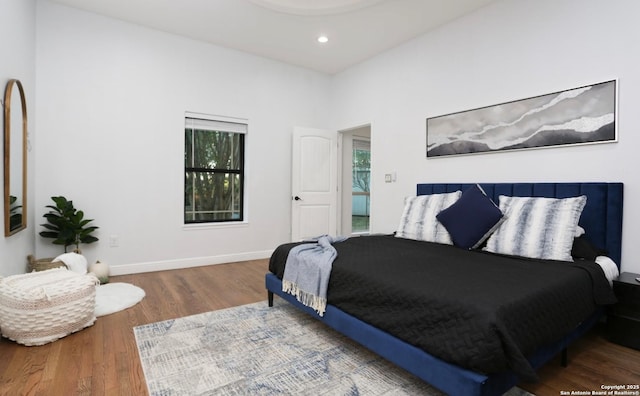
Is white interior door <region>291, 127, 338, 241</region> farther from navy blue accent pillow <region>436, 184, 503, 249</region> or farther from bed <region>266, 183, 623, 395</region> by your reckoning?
navy blue accent pillow <region>436, 184, 503, 249</region>

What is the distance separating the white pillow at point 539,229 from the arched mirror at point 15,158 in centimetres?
383

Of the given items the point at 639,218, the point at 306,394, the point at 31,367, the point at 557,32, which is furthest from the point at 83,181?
the point at 639,218

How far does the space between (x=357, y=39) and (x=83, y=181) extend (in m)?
3.63

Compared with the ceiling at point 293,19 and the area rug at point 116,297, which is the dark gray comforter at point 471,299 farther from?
the ceiling at point 293,19

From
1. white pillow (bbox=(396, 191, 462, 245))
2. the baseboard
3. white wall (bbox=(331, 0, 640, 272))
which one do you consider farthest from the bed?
the baseboard

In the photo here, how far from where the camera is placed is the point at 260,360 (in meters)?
1.98

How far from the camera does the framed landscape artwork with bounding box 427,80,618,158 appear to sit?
2.54 m

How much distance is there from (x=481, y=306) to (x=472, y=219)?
1.49m

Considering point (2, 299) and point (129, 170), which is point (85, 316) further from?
point (129, 170)

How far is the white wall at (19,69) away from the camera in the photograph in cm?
243

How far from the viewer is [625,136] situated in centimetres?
244

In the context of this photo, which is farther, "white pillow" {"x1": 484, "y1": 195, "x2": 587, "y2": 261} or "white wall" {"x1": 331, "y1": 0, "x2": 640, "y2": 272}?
"white wall" {"x1": 331, "y1": 0, "x2": 640, "y2": 272}

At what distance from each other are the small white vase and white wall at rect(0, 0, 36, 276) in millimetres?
555

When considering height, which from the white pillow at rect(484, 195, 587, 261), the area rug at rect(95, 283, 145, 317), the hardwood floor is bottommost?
the hardwood floor
